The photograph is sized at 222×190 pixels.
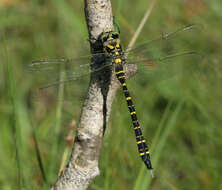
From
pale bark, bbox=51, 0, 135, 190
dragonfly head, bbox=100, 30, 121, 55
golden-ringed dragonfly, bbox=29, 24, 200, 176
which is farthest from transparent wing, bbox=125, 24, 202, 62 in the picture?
pale bark, bbox=51, 0, 135, 190

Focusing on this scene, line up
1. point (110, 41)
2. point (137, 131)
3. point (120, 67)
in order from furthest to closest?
1. point (137, 131)
2. point (120, 67)
3. point (110, 41)

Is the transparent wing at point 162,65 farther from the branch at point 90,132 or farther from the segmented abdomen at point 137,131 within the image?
the branch at point 90,132

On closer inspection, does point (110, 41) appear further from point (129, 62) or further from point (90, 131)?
point (90, 131)

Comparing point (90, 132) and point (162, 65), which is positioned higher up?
point (162, 65)

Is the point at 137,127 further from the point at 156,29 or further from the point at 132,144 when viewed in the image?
the point at 156,29

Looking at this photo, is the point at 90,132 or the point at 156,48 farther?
the point at 156,48

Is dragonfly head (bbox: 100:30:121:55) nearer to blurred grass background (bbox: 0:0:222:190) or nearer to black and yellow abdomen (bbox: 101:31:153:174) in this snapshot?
black and yellow abdomen (bbox: 101:31:153:174)

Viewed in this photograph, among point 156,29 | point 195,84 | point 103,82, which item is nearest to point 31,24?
point 156,29

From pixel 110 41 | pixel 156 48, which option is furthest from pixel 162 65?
pixel 110 41
